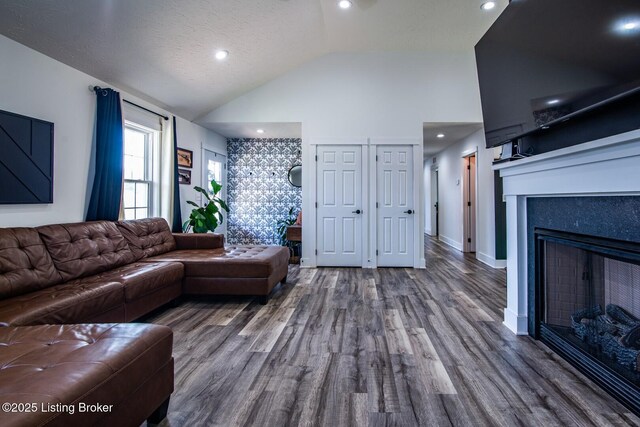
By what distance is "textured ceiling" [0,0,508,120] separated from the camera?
8.41ft

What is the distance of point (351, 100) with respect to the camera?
16.3 ft

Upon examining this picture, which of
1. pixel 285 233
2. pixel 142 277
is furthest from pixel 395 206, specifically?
pixel 142 277

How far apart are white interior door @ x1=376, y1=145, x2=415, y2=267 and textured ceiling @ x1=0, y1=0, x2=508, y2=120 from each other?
5.36ft

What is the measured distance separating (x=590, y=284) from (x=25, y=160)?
419 cm

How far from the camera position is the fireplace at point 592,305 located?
5.42 ft

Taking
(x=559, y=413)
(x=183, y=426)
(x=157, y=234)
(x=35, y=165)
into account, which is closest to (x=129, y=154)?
(x=157, y=234)

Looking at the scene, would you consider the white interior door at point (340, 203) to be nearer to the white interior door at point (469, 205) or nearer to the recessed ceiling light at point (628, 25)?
the white interior door at point (469, 205)

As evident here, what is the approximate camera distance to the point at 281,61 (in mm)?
4504

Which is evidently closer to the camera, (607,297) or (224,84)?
(607,297)

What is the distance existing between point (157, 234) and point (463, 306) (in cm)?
341

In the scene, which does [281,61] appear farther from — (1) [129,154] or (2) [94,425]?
(2) [94,425]

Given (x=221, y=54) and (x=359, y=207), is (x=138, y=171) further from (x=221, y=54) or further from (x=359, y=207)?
(x=359, y=207)

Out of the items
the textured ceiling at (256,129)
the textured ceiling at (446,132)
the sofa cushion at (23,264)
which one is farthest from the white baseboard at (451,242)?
the sofa cushion at (23,264)

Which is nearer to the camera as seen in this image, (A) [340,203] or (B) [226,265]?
(B) [226,265]
